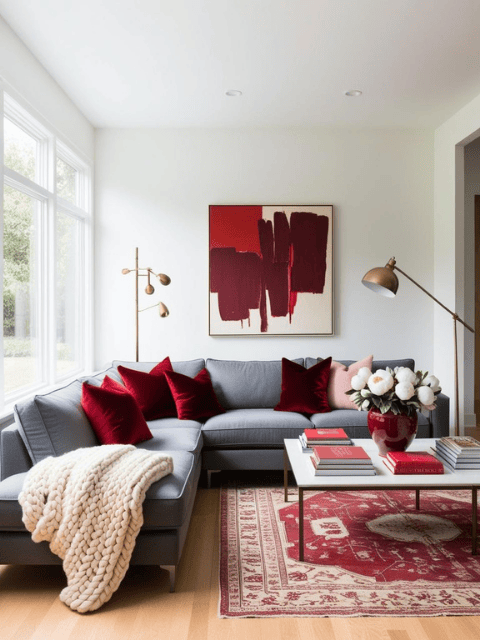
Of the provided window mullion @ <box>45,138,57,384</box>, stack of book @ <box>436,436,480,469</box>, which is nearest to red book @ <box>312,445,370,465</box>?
stack of book @ <box>436,436,480,469</box>

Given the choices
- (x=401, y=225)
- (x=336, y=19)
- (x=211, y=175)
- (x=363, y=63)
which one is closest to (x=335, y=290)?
(x=401, y=225)

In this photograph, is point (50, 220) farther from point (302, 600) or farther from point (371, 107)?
point (302, 600)

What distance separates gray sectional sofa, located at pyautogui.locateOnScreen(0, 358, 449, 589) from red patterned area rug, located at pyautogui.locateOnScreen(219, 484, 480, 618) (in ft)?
1.01

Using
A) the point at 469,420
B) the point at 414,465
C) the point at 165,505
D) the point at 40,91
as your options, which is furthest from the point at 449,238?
the point at 165,505

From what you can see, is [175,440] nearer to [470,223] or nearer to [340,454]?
[340,454]

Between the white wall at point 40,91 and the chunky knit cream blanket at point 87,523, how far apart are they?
2411 mm

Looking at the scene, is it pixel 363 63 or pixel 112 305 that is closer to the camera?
pixel 363 63

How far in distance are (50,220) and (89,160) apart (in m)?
1.12

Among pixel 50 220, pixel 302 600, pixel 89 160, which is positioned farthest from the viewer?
pixel 89 160

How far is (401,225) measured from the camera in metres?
5.41

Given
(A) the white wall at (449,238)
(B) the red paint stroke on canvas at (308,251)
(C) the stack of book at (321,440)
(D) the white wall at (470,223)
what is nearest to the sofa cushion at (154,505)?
(C) the stack of book at (321,440)

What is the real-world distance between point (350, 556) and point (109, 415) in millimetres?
1466

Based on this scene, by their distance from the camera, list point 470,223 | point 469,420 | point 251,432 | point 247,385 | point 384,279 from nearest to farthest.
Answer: point 384,279 < point 251,432 < point 247,385 < point 469,420 < point 470,223

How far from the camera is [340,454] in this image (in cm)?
287
